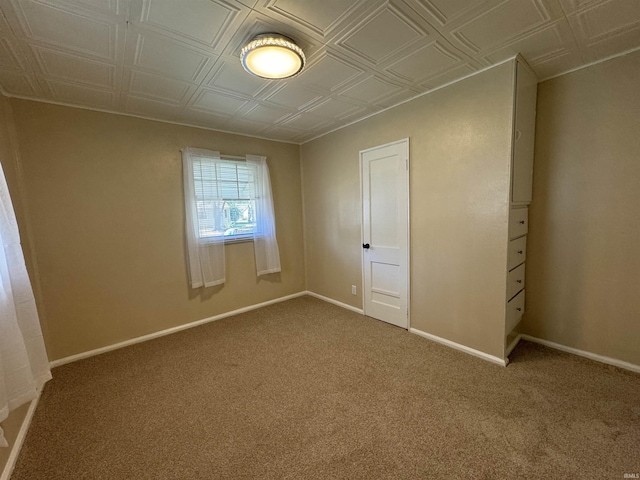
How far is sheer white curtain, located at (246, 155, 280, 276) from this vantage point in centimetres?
375

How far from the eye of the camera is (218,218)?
3.39 meters

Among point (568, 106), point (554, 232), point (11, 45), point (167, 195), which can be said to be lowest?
point (554, 232)

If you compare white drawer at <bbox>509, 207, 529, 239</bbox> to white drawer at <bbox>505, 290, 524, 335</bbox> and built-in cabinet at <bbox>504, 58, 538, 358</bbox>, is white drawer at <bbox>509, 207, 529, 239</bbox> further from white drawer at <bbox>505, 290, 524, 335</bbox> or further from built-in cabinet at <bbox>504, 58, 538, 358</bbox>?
white drawer at <bbox>505, 290, 524, 335</bbox>

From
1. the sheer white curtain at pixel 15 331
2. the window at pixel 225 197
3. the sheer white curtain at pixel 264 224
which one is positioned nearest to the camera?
the sheer white curtain at pixel 15 331

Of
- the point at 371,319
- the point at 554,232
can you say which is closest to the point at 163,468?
the point at 371,319

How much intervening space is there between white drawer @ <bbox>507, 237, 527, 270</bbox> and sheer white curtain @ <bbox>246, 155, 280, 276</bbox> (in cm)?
284

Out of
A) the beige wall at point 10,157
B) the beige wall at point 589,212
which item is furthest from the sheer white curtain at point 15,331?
the beige wall at point 589,212

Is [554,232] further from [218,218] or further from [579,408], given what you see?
[218,218]

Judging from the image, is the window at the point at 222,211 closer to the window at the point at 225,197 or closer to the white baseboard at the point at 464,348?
the window at the point at 225,197

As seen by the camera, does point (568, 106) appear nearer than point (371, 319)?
Yes

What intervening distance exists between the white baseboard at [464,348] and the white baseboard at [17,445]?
10.2 ft

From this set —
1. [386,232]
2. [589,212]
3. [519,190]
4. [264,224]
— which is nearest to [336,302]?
[386,232]

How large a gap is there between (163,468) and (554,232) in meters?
3.44

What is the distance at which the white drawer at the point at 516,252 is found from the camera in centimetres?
223
